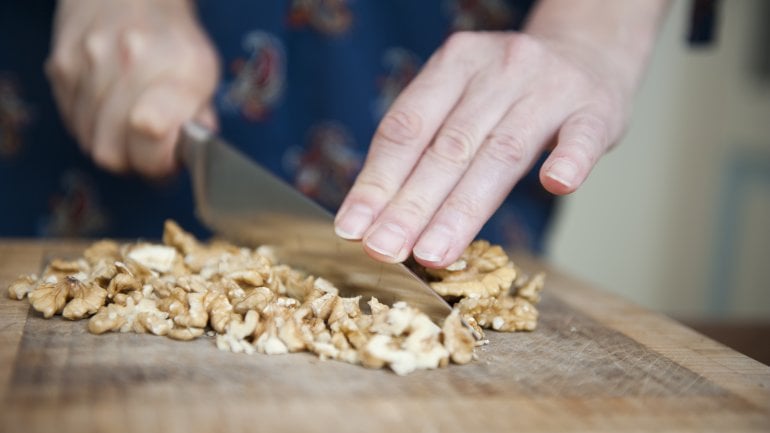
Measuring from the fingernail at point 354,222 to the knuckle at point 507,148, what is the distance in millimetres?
172

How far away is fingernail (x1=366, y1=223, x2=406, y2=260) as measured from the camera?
0.91 meters

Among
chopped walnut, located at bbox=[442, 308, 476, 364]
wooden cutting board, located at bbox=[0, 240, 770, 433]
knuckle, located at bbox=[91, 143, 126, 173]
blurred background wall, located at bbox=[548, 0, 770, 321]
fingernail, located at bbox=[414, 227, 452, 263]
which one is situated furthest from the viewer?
blurred background wall, located at bbox=[548, 0, 770, 321]

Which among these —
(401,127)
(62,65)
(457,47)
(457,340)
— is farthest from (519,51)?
(62,65)

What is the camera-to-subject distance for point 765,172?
9.88ft

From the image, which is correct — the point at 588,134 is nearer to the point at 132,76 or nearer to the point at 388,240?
the point at 388,240

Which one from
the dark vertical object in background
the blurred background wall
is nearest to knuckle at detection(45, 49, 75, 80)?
the dark vertical object in background

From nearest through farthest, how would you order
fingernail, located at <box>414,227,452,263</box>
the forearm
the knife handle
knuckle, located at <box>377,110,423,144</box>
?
fingernail, located at <box>414,227,452,263</box>
knuckle, located at <box>377,110,423,144</box>
the forearm
the knife handle

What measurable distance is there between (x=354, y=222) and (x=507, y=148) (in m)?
0.21

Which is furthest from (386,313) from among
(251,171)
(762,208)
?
(762,208)

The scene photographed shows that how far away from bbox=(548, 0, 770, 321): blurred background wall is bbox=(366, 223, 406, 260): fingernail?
216 centimetres

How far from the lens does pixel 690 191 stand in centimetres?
307

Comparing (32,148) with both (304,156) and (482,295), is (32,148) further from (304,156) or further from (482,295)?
(482,295)

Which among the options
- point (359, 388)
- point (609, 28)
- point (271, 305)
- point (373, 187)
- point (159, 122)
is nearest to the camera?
point (359, 388)

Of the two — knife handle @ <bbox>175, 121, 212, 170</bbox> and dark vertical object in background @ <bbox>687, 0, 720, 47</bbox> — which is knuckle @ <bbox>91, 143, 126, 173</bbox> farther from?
dark vertical object in background @ <bbox>687, 0, 720, 47</bbox>
